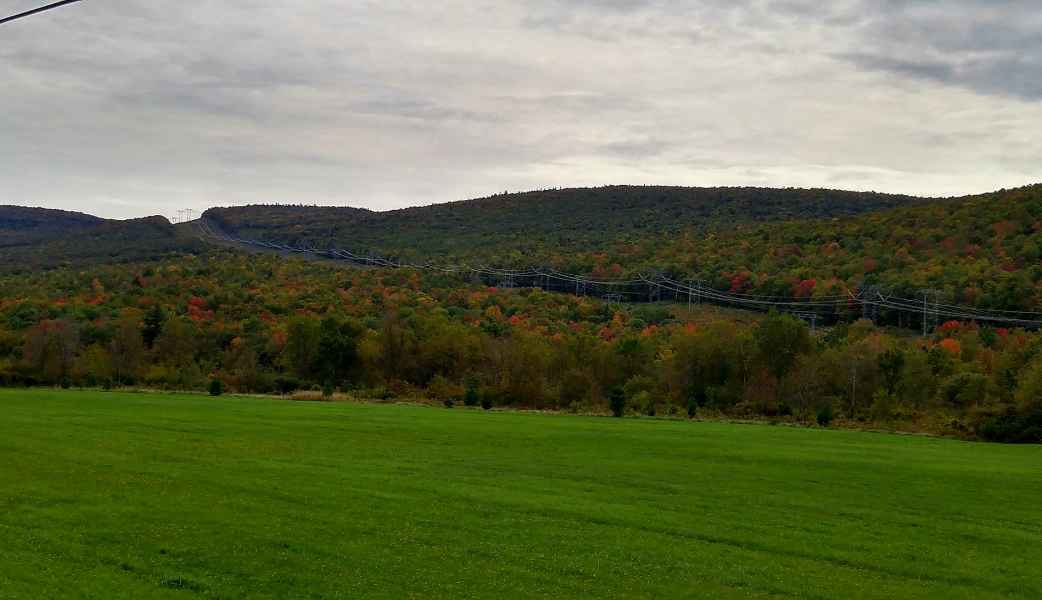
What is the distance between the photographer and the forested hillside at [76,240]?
12625cm

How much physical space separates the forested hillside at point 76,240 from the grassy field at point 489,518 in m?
101

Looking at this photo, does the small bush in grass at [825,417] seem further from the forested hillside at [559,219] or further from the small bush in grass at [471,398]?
the forested hillside at [559,219]

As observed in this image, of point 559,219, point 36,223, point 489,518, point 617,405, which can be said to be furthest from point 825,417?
point 36,223

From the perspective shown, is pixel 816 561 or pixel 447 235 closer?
pixel 816 561

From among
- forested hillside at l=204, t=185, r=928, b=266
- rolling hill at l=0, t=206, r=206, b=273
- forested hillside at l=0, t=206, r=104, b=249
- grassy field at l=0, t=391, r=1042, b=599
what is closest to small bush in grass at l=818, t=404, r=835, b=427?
grassy field at l=0, t=391, r=1042, b=599

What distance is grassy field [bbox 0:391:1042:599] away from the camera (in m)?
14.4

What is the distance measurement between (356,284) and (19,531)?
85943mm

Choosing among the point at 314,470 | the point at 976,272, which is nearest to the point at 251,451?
the point at 314,470

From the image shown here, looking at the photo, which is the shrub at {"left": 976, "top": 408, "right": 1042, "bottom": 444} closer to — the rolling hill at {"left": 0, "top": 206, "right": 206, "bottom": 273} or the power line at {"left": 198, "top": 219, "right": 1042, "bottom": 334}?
the power line at {"left": 198, "top": 219, "right": 1042, "bottom": 334}

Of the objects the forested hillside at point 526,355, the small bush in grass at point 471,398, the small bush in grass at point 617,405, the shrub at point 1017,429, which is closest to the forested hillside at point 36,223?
the forested hillside at point 526,355

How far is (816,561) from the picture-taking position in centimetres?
1617

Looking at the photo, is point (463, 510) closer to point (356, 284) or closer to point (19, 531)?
point (19, 531)

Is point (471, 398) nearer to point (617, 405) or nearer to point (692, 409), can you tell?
point (617, 405)

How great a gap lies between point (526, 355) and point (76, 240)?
106012 mm
